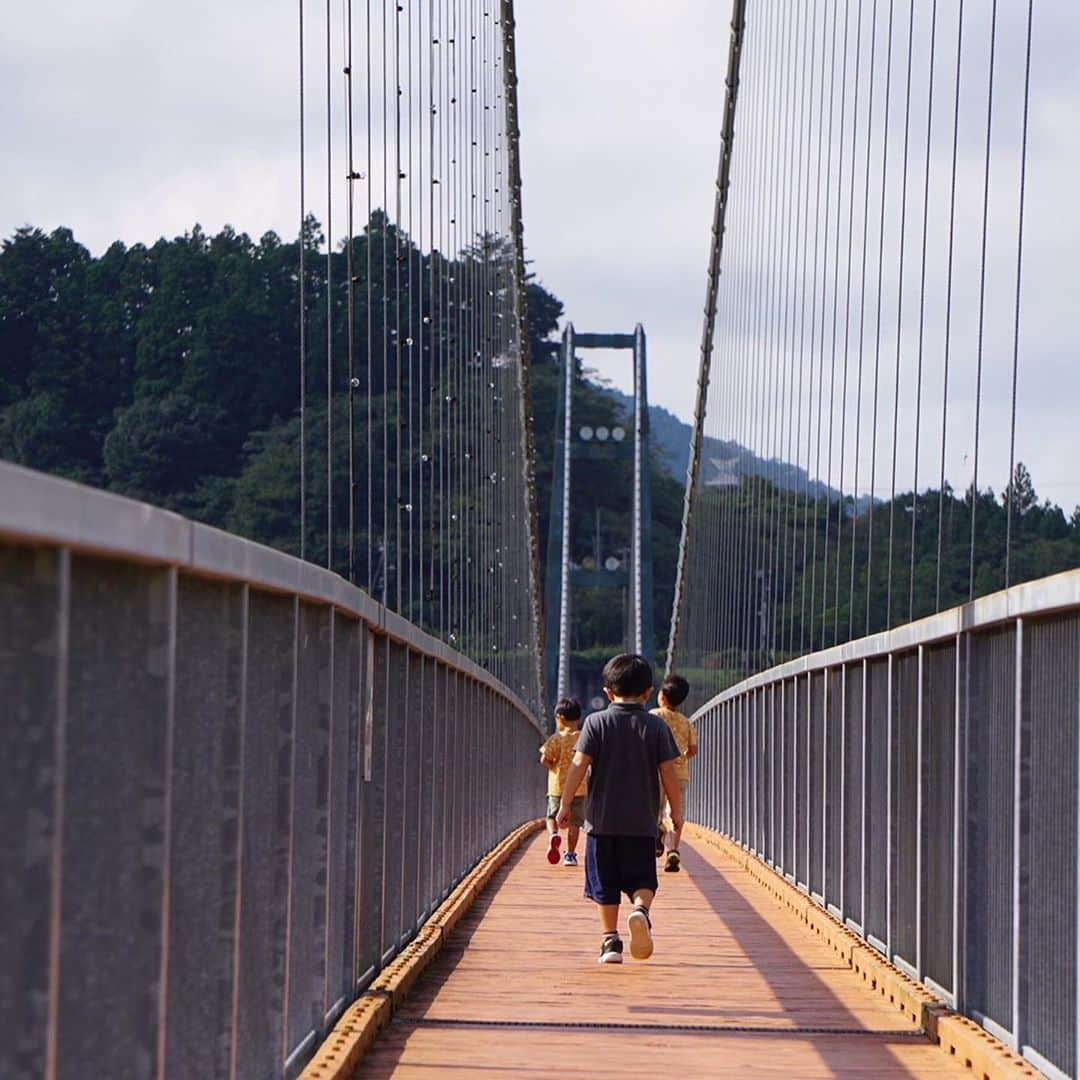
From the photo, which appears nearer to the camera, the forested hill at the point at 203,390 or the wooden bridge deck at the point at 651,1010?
the forested hill at the point at 203,390

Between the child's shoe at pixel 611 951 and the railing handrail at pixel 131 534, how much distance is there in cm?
302

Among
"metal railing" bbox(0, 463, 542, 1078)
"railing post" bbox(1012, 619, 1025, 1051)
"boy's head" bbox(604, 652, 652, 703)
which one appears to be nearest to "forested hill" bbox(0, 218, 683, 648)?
"metal railing" bbox(0, 463, 542, 1078)

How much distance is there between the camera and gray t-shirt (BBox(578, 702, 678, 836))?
754 cm

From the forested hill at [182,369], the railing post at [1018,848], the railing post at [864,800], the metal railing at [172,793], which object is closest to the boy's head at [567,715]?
the forested hill at [182,369]

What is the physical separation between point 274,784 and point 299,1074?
68 cm

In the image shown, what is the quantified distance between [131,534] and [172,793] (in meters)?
0.56

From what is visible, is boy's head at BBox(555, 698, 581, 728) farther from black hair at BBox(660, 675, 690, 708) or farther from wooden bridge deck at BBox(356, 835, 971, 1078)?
wooden bridge deck at BBox(356, 835, 971, 1078)

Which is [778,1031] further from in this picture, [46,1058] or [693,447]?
[693,447]

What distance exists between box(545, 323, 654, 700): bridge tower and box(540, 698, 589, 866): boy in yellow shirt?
45.6m

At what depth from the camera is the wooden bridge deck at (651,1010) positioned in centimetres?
530

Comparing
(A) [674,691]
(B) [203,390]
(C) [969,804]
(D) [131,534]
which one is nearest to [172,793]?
(D) [131,534]

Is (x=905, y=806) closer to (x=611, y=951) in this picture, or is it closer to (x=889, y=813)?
(x=889, y=813)

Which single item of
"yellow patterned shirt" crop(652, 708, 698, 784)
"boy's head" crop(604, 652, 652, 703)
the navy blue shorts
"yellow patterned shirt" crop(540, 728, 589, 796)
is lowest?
the navy blue shorts

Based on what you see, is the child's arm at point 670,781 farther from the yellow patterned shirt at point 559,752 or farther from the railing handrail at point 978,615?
the yellow patterned shirt at point 559,752
